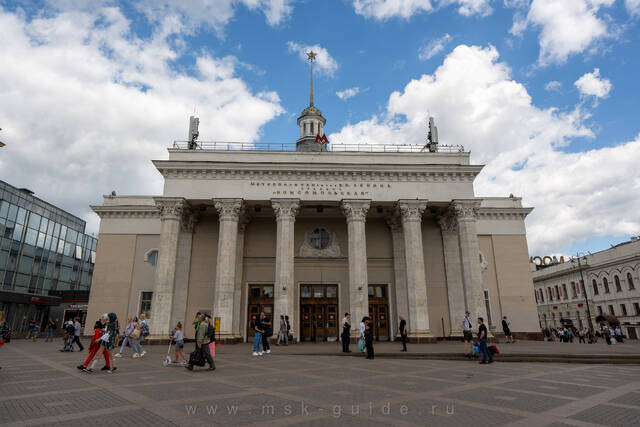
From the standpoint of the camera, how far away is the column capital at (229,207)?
2555 centimetres

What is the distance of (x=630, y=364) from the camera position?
14656 millimetres

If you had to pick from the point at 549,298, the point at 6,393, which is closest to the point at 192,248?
the point at 6,393

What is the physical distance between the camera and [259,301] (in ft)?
92.8

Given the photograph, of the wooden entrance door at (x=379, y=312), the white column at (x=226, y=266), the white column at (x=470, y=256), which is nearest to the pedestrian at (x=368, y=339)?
the white column at (x=226, y=266)

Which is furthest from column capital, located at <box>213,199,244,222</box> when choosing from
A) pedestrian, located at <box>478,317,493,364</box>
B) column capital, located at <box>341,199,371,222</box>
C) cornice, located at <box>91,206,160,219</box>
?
pedestrian, located at <box>478,317,493,364</box>

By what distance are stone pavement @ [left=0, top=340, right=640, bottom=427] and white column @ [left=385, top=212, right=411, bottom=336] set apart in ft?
49.3

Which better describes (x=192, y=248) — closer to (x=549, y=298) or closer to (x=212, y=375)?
(x=212, y=375)

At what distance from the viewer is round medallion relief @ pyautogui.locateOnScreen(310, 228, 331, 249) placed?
96.8ft

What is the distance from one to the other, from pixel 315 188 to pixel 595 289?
47.1 metres

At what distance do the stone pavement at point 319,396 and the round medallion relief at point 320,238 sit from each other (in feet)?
55.1

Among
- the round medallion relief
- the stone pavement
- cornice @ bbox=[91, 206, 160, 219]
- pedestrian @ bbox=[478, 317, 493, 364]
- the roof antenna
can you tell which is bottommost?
the stone pavement

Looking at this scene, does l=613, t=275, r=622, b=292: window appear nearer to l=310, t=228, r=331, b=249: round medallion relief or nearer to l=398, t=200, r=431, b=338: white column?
l=398, t=200, r=431, b=338: white column

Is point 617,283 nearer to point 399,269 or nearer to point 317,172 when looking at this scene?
point 399,269

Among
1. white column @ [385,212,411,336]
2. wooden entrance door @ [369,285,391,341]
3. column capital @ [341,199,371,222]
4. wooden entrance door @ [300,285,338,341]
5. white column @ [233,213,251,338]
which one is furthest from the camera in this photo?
wooden entrance door @ [369,285,391,341]
